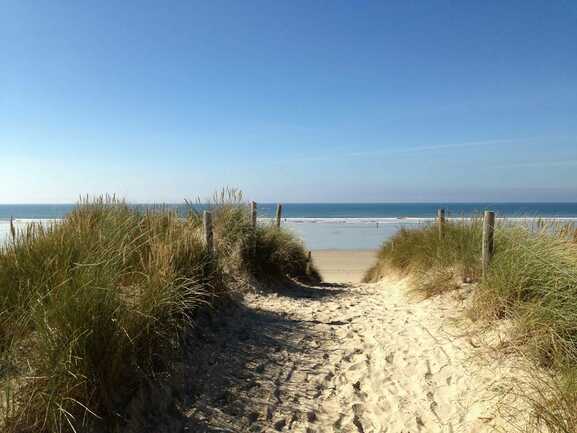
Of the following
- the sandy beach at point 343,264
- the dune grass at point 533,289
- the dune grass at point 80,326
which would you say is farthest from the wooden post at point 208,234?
the sandy beach at point 343,264

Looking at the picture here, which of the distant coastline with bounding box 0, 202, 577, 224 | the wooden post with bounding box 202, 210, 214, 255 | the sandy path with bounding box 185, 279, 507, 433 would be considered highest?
the wooden post with bounding box 202, 210, 214, 255

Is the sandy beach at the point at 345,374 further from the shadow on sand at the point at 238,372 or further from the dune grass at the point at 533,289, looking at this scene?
the dune grass at the point at 533,289

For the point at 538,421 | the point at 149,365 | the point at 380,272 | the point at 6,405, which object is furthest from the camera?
the point at 380,272

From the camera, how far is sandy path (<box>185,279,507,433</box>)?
384 cm

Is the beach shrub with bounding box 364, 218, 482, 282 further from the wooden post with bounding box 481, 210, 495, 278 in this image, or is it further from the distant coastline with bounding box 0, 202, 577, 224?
the distant coastline with bounding box 0, 202, 577, 224

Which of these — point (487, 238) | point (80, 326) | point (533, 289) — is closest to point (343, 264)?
point (487, 238)

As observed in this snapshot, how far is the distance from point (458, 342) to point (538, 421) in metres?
2.23

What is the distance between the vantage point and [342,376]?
479 centimetres

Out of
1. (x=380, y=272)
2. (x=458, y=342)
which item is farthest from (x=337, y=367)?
(x=380, y=272)

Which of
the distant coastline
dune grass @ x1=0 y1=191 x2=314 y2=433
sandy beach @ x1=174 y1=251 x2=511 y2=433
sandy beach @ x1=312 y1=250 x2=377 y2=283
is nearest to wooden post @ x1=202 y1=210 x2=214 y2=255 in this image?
dune grass @ x1=0 y1=191 x2=314 y2=433

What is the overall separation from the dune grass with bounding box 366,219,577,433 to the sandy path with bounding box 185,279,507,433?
0.47 m

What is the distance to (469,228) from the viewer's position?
8.06 m

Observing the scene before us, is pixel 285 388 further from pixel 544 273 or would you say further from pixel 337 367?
pixel 544 273

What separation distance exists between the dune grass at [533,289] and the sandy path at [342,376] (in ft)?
A: 1.53
